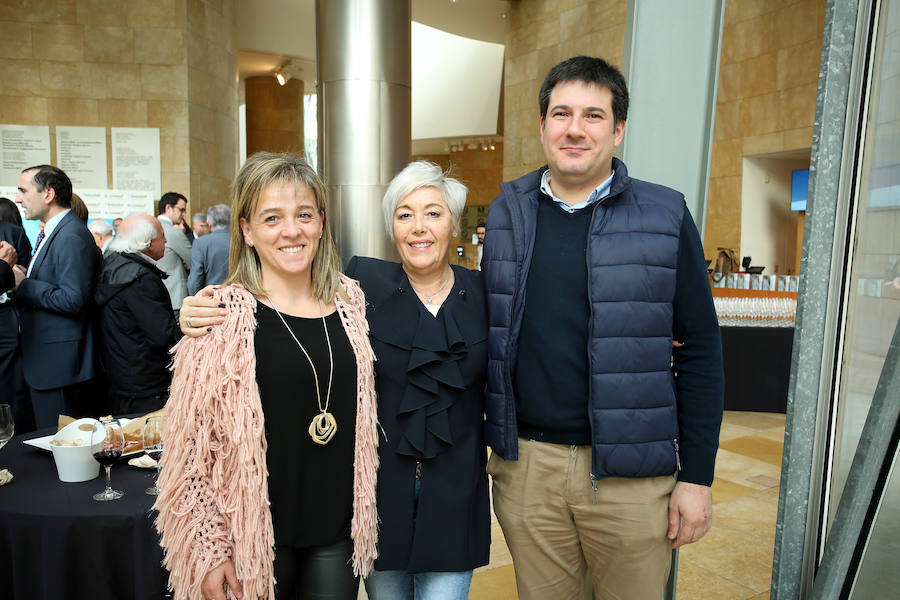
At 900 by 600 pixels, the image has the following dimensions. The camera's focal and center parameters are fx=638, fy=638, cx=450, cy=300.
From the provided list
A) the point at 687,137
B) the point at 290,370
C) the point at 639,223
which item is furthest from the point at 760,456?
the point at 290,370

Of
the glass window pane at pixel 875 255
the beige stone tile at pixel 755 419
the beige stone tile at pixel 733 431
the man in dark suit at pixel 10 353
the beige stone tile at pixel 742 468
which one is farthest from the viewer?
the beige stone tile at pixel 755 419

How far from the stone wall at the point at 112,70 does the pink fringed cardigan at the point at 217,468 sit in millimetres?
8210

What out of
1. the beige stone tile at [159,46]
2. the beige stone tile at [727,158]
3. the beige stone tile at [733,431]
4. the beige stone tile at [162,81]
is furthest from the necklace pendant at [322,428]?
the beige stone tile at [727,158]

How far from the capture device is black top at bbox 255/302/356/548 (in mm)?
1621

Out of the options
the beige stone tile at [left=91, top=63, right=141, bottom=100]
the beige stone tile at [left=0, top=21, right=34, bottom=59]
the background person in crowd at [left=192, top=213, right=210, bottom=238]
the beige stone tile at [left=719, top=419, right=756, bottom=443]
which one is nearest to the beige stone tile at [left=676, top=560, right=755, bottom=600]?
the beige stone tile at [left=719, top=419, right=756, bottom=443]

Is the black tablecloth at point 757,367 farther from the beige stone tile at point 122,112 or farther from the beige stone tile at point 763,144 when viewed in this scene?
the beige stone tile at point 122,112

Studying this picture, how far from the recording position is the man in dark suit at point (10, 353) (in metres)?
3.45

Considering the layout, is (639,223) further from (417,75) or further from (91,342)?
(417,75)

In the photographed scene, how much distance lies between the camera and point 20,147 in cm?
867

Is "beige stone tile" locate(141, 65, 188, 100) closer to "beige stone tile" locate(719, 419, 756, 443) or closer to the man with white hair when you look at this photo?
the man with white hair

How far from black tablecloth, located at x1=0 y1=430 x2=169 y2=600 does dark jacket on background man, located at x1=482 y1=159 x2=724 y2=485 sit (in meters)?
1.10

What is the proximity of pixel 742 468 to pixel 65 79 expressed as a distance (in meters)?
9.44

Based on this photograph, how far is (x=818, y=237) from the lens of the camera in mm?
1514

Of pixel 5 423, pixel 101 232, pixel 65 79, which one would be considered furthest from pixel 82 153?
pixel 5 423
